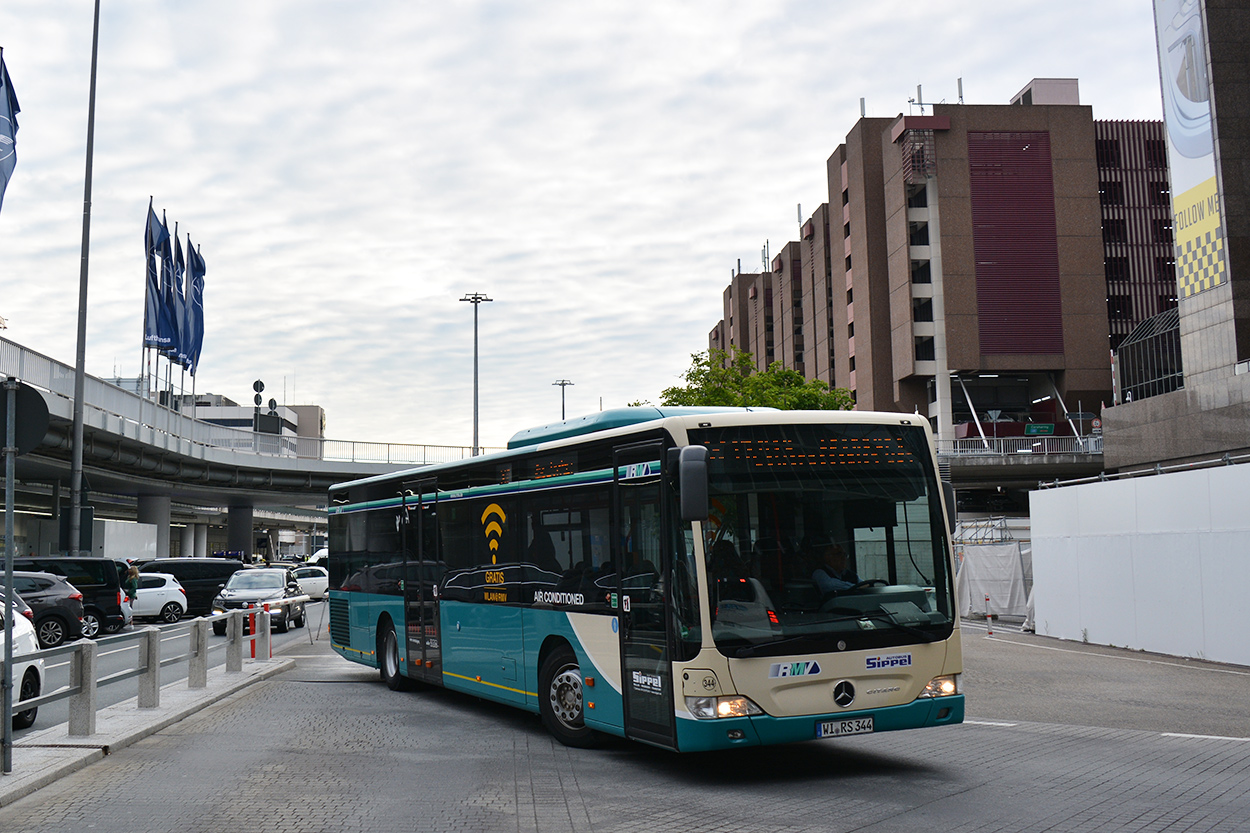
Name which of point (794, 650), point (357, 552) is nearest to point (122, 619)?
point (357, 552)

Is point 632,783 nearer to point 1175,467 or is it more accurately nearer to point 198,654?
point 198,654

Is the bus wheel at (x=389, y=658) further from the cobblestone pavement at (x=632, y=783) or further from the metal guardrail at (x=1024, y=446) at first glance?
the metal guardrail at (x=1024, y=446)

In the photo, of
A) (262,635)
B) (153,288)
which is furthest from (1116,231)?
(262,635)

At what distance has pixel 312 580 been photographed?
45188mm

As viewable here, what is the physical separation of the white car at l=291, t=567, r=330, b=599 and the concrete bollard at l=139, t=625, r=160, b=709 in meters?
31.6

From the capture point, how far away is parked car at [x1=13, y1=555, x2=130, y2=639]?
25766mm

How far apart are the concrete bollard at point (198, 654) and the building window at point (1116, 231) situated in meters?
88.5

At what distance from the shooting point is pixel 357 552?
16.4 m

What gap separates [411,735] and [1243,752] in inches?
291

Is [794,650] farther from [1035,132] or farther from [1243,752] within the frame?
[1035,132]

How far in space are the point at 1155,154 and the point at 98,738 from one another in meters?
96.2

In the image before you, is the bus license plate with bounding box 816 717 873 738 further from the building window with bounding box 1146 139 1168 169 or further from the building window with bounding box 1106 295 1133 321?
the building window with bounding box 1146 139 1168 169

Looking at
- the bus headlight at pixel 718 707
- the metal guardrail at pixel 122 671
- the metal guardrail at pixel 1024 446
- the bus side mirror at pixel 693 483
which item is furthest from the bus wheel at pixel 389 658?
the metal guardrail at pixel 1024 446

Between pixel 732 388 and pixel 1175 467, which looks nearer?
pixel 1175 467
